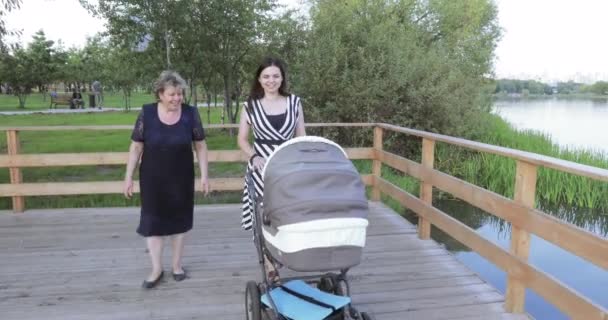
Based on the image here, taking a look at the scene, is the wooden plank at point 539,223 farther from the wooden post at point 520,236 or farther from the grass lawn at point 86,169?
the grass lawn at point 86,169

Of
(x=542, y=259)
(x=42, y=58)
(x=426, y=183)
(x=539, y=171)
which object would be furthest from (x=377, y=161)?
(x=42, y=58)

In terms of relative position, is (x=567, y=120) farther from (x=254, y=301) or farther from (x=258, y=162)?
(x=254, y=301)

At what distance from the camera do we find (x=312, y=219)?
2.02m

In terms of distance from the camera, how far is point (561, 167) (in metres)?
2.28

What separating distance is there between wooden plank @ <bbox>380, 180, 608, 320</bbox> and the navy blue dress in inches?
71.8

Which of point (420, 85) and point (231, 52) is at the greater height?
point (231, 52)

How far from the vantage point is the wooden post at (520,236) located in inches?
104

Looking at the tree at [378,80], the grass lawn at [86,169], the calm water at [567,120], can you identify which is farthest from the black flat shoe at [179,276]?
the calm water at [567,120]

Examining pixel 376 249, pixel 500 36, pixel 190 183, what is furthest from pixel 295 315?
pixel 500 36

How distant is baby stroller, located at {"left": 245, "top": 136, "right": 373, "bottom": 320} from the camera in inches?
80.0

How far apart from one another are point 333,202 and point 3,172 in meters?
7.63

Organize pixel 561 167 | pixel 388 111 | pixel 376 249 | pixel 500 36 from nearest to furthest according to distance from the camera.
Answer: pixel 561 167 < pixel 376 249 < pixel 388 111 < pixel 500 36

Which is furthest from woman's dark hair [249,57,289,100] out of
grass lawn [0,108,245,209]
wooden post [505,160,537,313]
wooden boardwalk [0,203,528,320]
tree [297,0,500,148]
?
tree [297,0,500,148]

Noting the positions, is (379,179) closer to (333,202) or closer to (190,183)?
(190,183)
